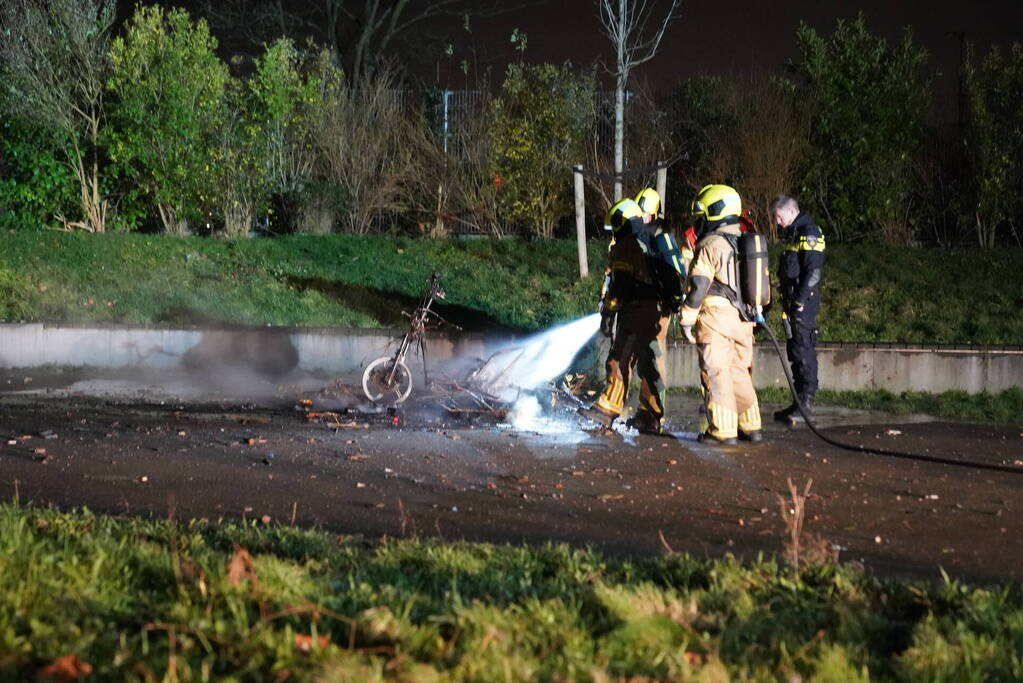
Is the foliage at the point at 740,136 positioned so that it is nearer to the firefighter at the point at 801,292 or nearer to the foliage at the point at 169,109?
the foliage at the point at 169,109

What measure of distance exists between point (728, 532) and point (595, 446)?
304 centimetres

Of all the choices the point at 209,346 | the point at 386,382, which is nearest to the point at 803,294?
the point at 386,382

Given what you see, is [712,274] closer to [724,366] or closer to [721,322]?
[721,322]

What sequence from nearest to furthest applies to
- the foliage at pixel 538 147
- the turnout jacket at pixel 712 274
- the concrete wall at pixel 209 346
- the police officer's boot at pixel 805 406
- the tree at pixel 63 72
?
the turnout jacket at pixel 712 274, the police officer's boot at pixel 805 406, the concrete wall at pixel 209 346, the tree at pixel 63 72, the foliage at pixel 538 147

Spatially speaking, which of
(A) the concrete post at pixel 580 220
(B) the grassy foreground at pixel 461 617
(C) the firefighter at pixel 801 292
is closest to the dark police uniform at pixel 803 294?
(C) the firefighter at pixel 801 292

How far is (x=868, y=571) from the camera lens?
19.3 feet

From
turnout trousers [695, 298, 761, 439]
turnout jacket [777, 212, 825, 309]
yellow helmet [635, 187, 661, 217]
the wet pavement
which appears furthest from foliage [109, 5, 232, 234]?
turnout trousers [695, 298, 761, 439]

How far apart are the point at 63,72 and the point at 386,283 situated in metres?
6.95

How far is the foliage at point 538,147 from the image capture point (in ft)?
69.5

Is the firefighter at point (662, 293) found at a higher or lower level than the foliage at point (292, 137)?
lower

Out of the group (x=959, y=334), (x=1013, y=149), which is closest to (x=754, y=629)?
(x=959, y=334)

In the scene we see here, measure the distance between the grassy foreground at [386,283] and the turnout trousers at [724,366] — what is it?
5.09m

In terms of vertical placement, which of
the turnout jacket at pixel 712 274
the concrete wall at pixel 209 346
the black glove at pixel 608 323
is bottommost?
the concrete wall at pixel 209 346

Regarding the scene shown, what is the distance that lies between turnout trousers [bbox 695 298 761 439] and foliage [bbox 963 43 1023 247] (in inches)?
440
